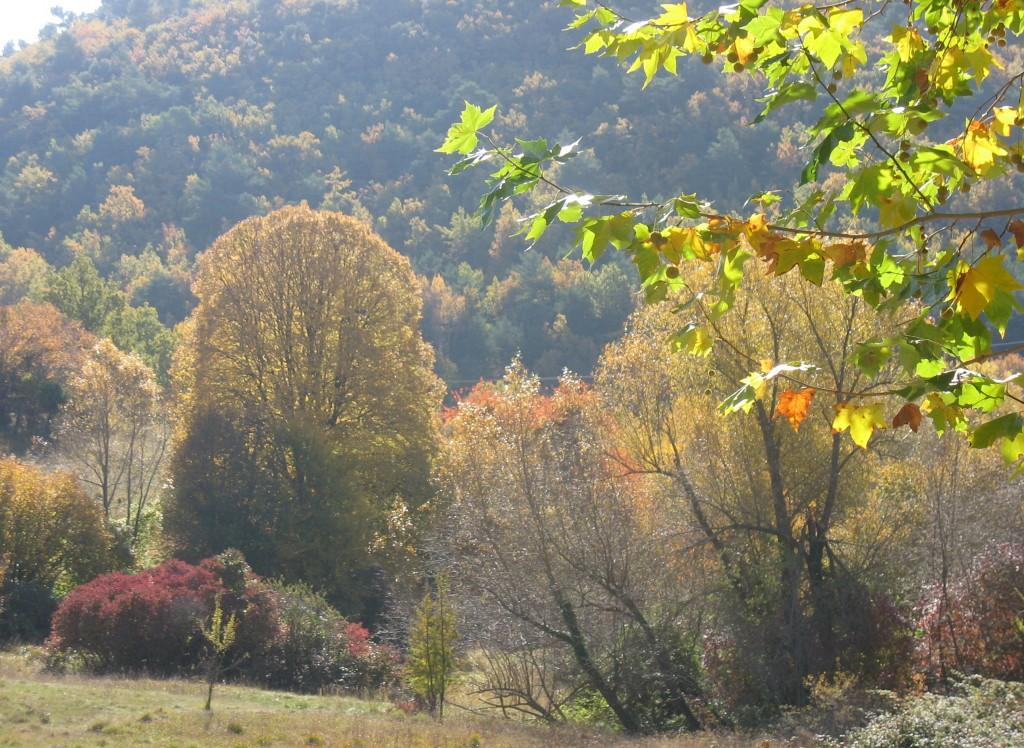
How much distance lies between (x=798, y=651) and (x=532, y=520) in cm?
546

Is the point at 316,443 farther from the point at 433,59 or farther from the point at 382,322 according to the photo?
the point at 433,59

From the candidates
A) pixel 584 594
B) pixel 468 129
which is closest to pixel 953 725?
pixel 584 594

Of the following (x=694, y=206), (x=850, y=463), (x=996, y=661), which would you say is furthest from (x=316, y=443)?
(x=694, y=206)

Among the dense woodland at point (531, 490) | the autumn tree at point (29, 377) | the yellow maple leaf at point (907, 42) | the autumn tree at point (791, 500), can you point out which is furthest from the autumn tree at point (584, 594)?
the autumn tree at point (29, 377)

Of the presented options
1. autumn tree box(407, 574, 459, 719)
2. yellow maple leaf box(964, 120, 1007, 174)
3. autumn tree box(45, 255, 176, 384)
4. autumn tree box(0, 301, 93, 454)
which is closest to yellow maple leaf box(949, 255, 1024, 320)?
yellow maple leaf box(964, 120, 1007, 174)

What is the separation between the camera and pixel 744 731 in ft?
58.6

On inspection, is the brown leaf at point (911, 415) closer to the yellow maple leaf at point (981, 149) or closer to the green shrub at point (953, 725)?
the yellow maple leaf at point (981, 149)

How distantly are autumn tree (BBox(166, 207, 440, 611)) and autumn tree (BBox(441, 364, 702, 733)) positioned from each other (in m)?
9.98

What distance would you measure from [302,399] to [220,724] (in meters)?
17.9

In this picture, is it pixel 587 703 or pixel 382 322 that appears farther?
pixel 382 322

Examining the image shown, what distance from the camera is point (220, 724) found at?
1552 centimetres

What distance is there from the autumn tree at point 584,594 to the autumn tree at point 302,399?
9984 millimetres

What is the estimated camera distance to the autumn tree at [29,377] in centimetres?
4234

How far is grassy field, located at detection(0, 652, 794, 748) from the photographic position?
14.5m
